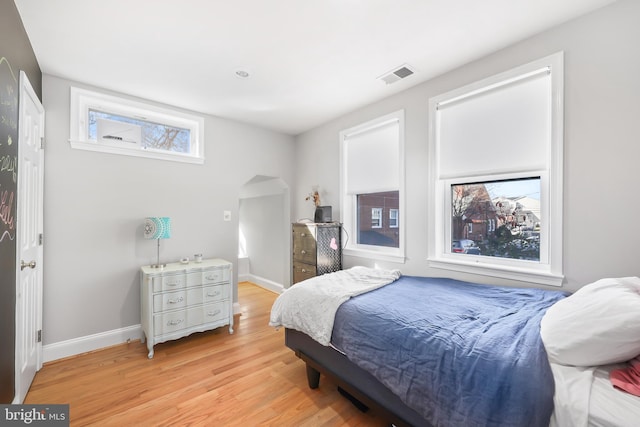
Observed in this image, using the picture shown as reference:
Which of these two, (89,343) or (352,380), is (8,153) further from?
(352,380)

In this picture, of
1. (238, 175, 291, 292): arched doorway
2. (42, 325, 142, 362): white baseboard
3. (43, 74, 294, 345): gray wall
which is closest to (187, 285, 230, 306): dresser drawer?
(43, 74, 294, 345): gray wall

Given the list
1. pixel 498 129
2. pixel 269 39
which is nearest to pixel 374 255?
pixel 498 129

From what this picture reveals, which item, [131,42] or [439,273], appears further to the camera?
[439,273]

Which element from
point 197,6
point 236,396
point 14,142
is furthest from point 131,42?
point 236,396

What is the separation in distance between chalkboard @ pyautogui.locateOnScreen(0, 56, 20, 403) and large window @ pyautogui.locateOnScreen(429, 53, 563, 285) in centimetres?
316

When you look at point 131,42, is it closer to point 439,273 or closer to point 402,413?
point 402,413

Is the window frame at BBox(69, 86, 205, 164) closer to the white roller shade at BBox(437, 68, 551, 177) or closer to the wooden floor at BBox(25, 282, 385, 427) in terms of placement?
the wooden floor at BBox(25, 282, 385, 427)

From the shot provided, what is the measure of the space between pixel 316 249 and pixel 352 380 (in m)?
A: 1.81

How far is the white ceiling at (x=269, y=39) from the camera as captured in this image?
1.78 metres

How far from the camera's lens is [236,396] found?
2.02 m

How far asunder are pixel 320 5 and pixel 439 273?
8.08 ft

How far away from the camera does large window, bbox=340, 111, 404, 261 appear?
3074 mm

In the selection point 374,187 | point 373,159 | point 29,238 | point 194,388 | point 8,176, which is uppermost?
point 373,159

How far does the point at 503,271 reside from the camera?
7.23 feet
